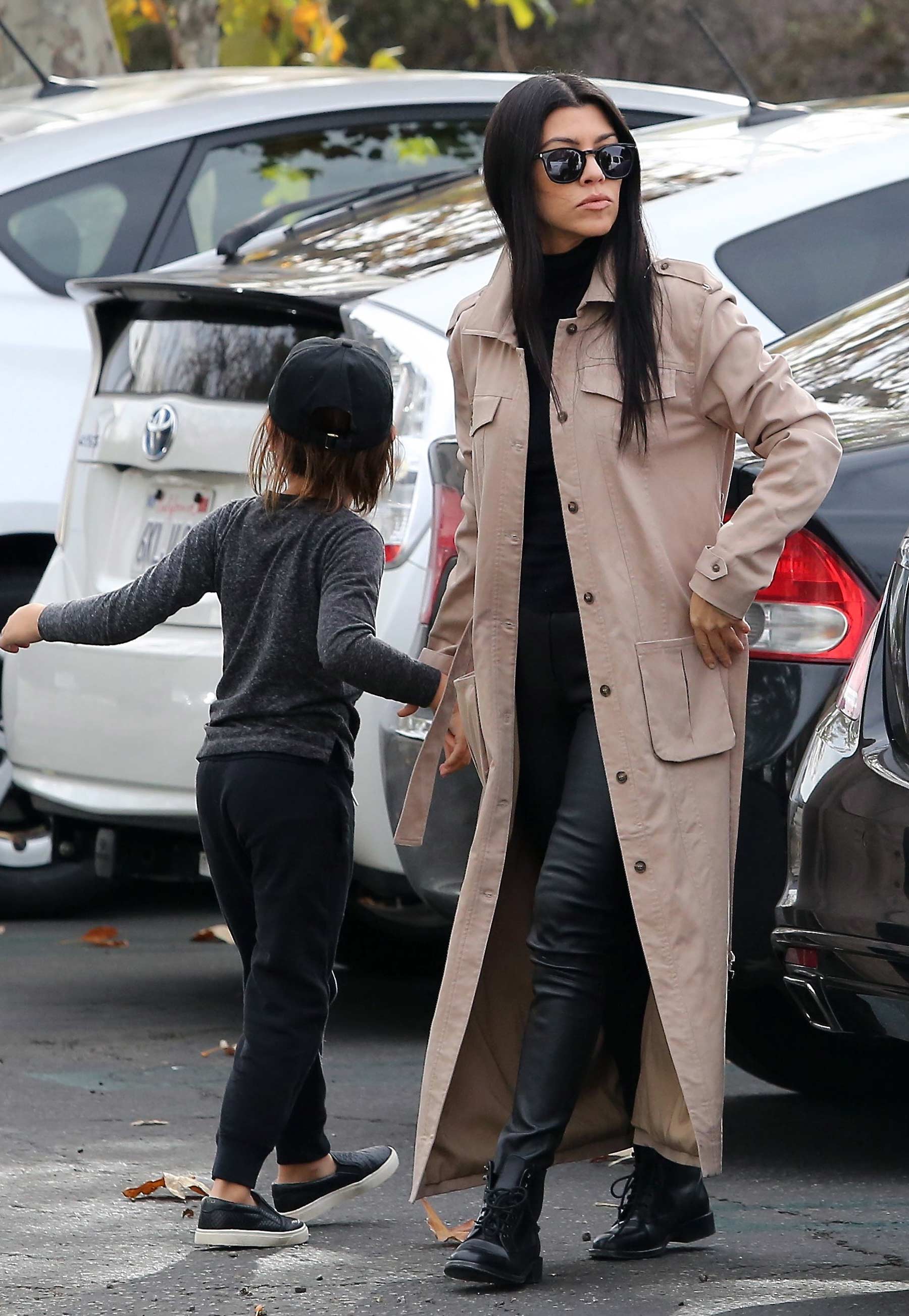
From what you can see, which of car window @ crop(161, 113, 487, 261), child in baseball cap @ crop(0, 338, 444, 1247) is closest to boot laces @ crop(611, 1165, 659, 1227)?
child in baseball cap @ crop(0, 338, 444, 1247)

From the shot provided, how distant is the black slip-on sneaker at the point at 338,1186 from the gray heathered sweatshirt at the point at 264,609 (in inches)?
26.5

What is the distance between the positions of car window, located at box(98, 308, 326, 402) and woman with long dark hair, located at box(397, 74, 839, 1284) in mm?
1591

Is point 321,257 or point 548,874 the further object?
point 321,257

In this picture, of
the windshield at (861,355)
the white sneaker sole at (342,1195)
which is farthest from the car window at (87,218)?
the white sneaker sole at (342,1195)

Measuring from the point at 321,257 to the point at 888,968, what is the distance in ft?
8.94

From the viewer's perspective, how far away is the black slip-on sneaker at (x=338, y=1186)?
3.72 meters

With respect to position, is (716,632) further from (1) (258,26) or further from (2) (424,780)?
(1) (258,26)

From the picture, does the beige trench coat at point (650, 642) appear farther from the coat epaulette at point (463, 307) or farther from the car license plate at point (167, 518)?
the car license plate at point (167, 518)

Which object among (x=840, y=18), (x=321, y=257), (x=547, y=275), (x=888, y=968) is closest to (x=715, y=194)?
(x=321, y=257)

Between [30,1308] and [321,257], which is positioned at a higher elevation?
[321,257]

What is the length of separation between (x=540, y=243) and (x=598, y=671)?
2.14ft

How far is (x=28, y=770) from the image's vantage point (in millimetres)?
5523

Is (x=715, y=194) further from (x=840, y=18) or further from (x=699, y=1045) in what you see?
(x=840, y=18)

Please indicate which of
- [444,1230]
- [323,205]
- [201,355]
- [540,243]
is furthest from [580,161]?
[323,205]
